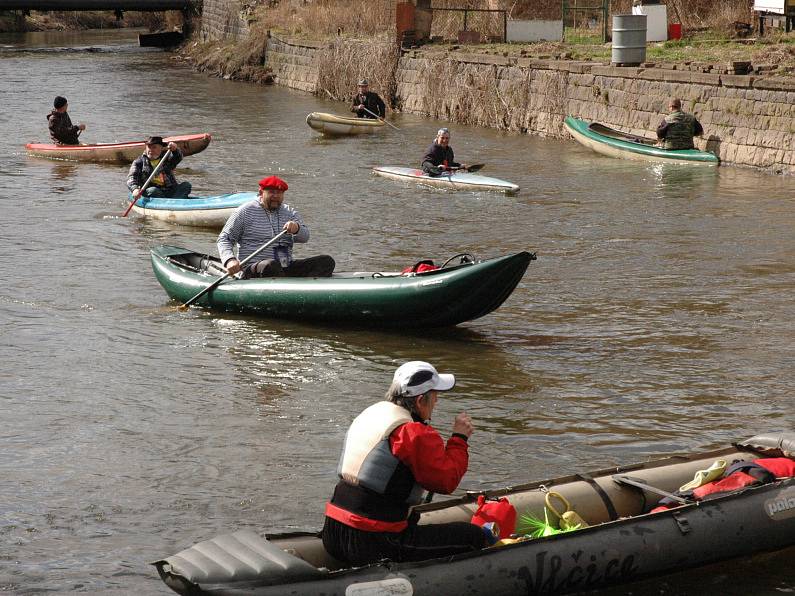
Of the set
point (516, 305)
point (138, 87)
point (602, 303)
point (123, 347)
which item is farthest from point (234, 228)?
point (138, 87)

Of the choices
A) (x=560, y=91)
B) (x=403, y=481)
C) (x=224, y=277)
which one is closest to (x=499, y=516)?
(x=403, y=481)

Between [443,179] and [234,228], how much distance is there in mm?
7751

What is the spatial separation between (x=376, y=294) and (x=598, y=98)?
47.8 ft

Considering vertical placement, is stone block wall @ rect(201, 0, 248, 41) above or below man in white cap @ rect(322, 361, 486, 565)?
above

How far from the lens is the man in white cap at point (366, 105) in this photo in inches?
1017

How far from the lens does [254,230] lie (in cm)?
1120

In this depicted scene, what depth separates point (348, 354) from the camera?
1042cm

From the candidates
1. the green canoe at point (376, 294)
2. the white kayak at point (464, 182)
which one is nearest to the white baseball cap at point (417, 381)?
the green canoe at point (376, 294)

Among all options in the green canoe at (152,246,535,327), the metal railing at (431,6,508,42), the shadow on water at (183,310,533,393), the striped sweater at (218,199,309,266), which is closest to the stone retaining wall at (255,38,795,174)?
the metal railing at (431,6,508,42)

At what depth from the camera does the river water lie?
730cm

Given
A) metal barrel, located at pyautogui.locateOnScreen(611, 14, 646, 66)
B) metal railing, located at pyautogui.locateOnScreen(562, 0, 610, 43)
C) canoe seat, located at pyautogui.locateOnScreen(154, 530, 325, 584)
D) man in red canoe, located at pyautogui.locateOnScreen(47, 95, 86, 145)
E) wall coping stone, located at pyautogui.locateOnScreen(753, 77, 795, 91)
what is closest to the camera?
canoe seat, located at pyautogui.locateOnScreen(154, 530, 325, 584)

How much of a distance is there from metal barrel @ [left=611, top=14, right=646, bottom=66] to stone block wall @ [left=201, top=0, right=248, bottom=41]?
22608 millimetres

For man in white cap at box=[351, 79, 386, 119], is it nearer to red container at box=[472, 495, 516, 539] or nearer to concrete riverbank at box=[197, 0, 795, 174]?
concrete riverbank at box=[197, 0, 795, 174]

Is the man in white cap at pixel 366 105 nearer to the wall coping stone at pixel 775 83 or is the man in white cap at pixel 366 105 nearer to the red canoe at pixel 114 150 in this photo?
the red canoe at pixel 114 150
